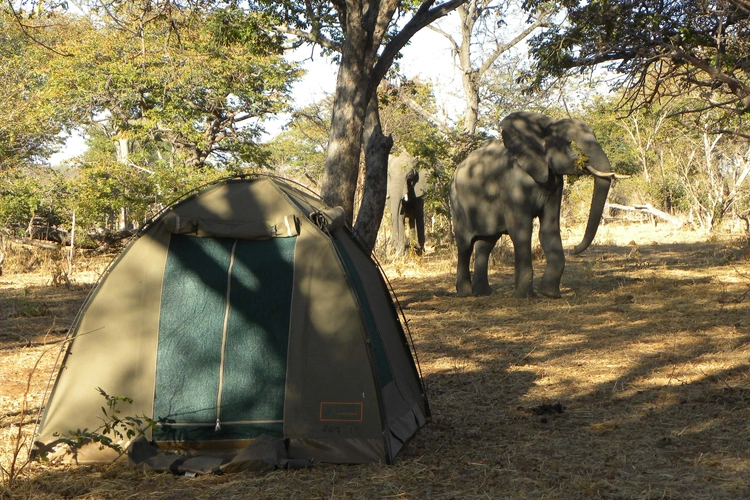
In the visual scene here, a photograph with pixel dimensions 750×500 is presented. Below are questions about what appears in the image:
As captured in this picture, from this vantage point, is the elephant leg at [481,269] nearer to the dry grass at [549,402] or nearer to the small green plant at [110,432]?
the dry grass at [549,402]

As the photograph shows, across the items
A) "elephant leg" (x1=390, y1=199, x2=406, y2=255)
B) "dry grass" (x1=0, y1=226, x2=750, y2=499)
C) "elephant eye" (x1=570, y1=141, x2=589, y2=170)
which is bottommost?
"dry grass" (x1=0, y1=226, x2=750, y2=499)

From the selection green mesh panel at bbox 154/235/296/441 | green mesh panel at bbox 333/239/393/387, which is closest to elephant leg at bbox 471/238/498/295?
green mesh panel at bbox 333/239/393/387

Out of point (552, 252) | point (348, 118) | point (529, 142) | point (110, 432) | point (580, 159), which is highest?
point (348, 118)

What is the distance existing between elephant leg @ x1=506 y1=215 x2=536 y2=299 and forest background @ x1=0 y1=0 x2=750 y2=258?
1.96 meters

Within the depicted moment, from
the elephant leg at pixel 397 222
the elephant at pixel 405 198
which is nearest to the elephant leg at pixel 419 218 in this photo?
the elephant at pixel 405 198

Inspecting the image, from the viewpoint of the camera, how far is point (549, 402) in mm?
6574

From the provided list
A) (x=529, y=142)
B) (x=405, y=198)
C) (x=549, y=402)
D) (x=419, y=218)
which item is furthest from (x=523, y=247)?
(x=419, y=218)

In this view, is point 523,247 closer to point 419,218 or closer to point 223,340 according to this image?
point 223,340

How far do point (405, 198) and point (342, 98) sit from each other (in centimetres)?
1087

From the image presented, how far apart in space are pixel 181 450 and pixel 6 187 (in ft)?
46.0

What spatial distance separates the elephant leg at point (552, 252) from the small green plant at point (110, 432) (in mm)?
7054

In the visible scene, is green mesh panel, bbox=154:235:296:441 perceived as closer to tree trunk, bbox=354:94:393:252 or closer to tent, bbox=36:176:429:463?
tent, bbox=36:176:429:463

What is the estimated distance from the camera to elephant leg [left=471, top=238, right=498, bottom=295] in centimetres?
1197

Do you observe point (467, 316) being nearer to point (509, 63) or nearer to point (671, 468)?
point (671, 468)
